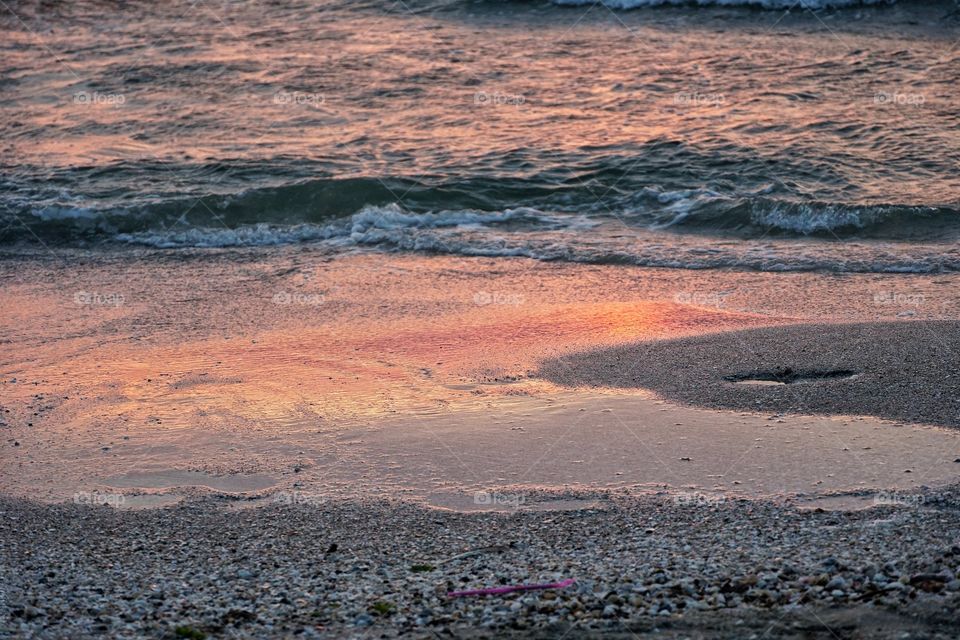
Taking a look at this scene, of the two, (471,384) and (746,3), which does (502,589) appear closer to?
(471,384)

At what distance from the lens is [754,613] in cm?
426

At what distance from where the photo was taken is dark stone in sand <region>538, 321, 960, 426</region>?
705 centimetres

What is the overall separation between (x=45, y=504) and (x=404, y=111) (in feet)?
39.6

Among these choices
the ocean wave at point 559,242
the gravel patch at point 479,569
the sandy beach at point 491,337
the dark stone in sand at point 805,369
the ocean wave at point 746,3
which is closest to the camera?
the gravel patch at point 479,569

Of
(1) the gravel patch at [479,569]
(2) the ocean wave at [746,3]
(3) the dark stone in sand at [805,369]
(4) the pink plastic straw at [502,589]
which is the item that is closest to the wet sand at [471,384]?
(3) the dark stone in sand at [805,369]

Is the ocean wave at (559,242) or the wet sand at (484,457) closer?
the wet sand at (484,457)

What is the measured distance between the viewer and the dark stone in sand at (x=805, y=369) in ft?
23.1

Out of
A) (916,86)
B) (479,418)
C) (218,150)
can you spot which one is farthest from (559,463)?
(916,86)

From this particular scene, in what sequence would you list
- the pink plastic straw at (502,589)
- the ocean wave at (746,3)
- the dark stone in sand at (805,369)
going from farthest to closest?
1. the ocean wave at (746,3)
2. the dark stone in sand at (805,369)
3. the pink plastic straw at (502,589)

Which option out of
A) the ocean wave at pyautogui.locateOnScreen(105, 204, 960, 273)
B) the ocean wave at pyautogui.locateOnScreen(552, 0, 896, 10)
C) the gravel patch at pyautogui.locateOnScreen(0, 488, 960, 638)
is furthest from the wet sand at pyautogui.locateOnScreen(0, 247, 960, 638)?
the ocean wave at pyautogui.locateOnScreen(552, 0, 896, 10)

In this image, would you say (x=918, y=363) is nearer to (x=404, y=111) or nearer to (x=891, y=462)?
(x=891, y=462)

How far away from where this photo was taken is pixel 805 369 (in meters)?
7.70

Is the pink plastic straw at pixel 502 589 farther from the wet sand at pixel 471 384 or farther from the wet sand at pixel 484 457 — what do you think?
the wet sand at pixel 471 384

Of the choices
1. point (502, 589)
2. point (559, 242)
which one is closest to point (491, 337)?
point (559, 242)
